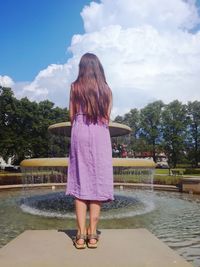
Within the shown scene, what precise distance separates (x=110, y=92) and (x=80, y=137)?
0.66 metres

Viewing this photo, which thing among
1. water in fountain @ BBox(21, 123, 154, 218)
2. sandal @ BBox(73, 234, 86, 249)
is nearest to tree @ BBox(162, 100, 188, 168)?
water in fountain @ BBox(21, 123, 154, 218)

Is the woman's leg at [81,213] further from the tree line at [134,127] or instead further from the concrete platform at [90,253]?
the tree line at [134,127]

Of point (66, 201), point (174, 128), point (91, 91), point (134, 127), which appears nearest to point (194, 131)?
point (174, 128)

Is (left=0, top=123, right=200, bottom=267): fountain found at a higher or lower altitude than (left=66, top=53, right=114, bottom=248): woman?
lower

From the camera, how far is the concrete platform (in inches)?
127

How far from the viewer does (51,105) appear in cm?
5438

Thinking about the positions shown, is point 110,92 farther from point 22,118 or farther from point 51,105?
point 51,105

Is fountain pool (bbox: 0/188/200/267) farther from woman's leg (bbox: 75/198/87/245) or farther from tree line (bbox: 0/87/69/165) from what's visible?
tree line (bbox: 0/87/69/165)

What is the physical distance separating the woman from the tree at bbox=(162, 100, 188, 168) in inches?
2117

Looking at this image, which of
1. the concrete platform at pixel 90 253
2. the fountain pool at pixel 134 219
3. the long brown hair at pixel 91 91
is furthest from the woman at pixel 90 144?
the fountain pool at pixel 134 219

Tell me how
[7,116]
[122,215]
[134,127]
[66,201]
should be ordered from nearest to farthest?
[122,215], [66,201], [7,116], [134,127]

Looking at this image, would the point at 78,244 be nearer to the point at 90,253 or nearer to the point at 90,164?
the point at 90,253

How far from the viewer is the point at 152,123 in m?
59.9

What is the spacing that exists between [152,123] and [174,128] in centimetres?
382
